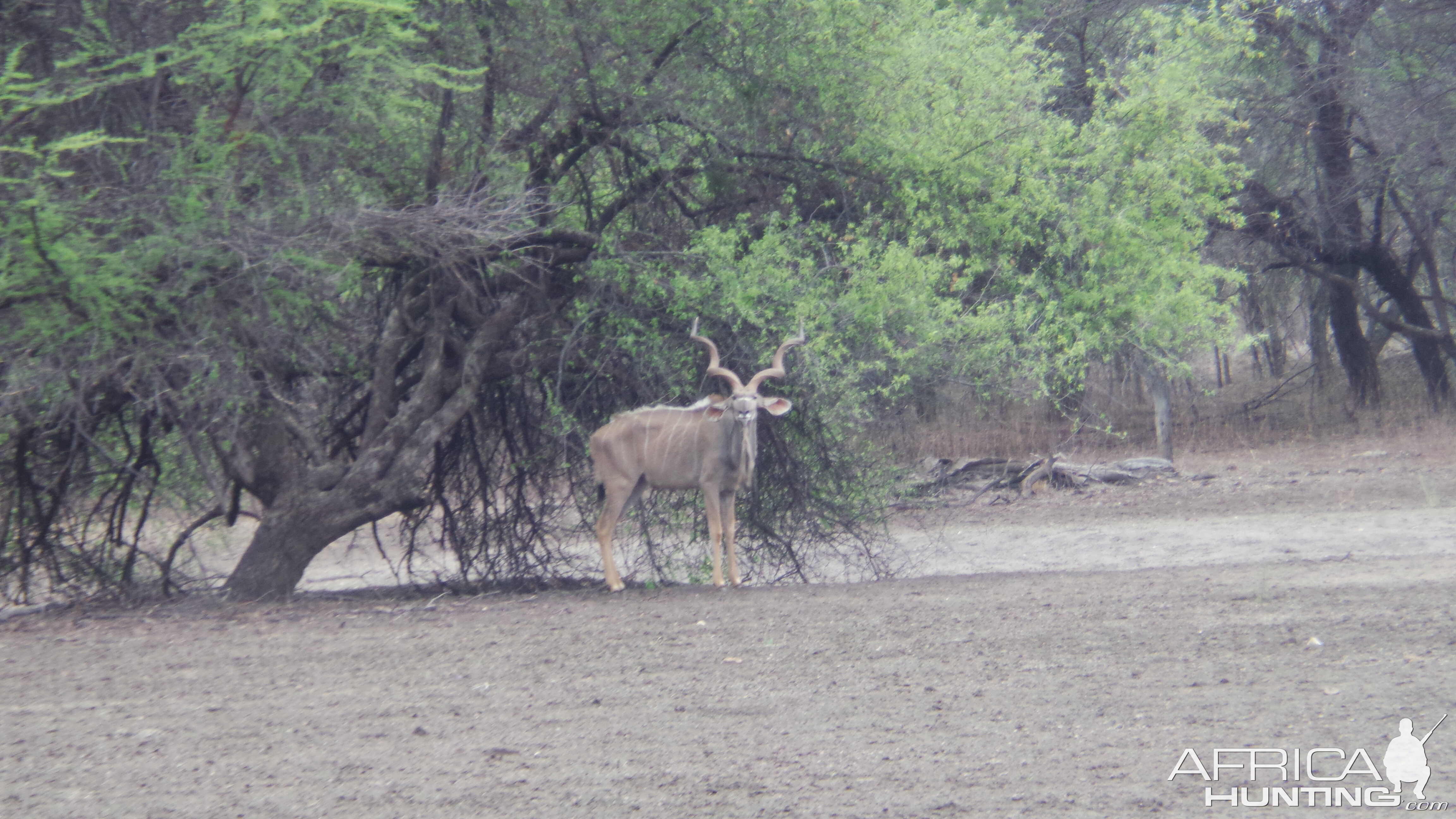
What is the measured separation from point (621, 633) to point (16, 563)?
19.9 feet

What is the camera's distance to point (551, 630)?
29.6 ft

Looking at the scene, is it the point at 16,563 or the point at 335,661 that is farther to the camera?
the point at 16,563

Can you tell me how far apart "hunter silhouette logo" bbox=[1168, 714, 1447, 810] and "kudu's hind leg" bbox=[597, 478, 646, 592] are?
6.56 meters

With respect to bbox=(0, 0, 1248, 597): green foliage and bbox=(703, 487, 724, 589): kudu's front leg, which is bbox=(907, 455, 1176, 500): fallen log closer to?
bbox=(0, 0, 1248, 597): green foliage

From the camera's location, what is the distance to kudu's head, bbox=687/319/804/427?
10.5m

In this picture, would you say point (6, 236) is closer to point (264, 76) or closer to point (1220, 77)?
point (264, 76)

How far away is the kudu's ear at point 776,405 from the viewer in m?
10.9

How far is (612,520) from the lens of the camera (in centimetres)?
1149

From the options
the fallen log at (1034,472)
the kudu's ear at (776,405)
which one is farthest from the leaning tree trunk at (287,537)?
the fallen log at (1034,472)

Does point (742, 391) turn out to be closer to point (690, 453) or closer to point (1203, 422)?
point (690, 453)

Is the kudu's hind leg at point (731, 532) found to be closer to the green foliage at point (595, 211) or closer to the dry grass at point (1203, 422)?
the green foliage at point (595, 211)

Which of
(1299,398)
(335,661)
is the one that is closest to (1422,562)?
(335,661)

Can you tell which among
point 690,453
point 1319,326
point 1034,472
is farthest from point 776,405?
point 1319,326

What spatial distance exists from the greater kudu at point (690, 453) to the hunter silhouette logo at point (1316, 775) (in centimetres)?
576
